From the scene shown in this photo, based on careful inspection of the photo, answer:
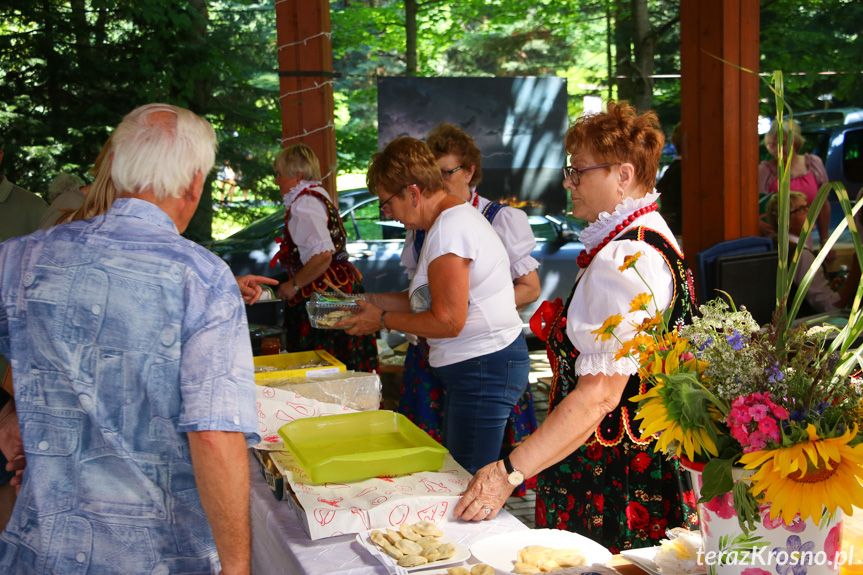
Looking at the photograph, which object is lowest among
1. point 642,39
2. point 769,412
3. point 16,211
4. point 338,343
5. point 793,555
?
point 338,343

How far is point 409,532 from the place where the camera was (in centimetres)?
146

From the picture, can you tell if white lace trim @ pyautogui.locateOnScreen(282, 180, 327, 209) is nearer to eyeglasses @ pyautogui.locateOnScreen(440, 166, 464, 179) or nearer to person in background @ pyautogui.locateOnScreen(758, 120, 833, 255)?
eyeglasses @ pyautogui.locateOnScreen(440, 166, 464, 179)

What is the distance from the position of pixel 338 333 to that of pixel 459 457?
170 centimetres

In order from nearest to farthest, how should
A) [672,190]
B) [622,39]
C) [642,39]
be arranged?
[672,190] → [642,39] → [622,39]

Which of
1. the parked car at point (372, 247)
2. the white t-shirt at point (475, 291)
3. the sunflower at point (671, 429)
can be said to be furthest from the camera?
the parked car at point (372, 247)

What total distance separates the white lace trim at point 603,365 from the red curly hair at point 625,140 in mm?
477

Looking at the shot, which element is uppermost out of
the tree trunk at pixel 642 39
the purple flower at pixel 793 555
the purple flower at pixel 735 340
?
the tree trunk at pixel 642 39

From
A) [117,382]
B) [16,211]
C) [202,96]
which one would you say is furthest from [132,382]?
[202,96]

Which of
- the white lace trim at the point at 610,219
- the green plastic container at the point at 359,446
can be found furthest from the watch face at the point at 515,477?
the white lace trim at the point at 610,219

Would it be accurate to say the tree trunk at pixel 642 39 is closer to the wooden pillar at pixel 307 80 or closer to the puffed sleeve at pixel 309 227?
the wooden pillar at pixel 307 80

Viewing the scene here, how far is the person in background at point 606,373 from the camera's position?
162cm

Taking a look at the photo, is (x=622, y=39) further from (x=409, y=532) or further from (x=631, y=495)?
(x=409, y=532)

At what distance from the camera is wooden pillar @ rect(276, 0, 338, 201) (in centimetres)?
456

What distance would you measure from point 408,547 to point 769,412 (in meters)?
0.67
